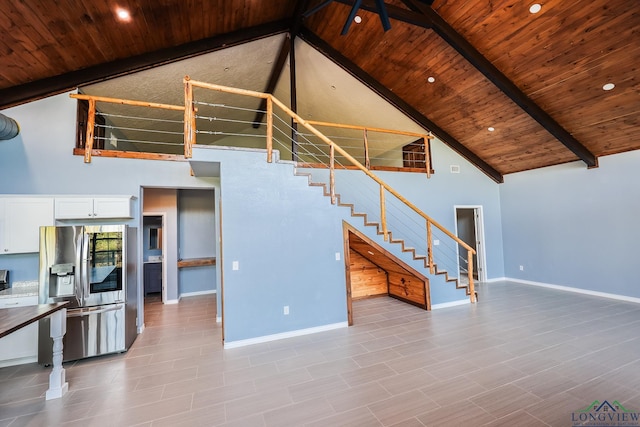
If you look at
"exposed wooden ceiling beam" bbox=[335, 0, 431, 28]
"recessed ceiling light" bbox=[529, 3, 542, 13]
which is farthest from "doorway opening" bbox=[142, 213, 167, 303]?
"recessed ceiling light" bbox=[529, 3, 542, 13]

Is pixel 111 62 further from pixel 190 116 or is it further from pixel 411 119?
pixel 411 119

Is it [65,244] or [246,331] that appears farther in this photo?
[246,331]

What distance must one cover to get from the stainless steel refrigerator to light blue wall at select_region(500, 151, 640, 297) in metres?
8.22

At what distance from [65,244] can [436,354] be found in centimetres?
466

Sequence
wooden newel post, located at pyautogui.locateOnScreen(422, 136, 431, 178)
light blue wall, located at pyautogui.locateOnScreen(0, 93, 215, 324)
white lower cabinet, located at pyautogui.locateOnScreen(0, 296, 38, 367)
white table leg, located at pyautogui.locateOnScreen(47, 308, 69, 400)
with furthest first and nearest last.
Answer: wooden newel post, located at pyautogui.locateOnScreen(422, 136, 431, 178) → light blue wall, located at pyautogui.locateOnScreen(0, 93, 215, 324) → white lower cabinet, located at pyautogui.locateOnScreen(0, 296, 38, 367) → white table leg, located at pyautogui.locateOnScreen(47, 308, 69, 400)

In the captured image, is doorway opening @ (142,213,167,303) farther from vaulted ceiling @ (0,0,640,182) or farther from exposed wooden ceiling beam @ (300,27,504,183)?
exposed wooden ceiling beam @ (300,27,504,183)

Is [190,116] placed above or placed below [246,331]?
above

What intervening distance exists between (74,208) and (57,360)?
196cm

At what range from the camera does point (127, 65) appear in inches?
165

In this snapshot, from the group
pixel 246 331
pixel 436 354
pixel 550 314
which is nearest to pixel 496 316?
pixel 550 314

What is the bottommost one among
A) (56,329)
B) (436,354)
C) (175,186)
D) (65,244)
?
(436,354)

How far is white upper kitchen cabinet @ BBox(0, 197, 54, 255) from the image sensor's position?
339 cm

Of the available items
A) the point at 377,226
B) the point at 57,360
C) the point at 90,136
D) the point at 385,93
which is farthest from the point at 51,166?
the point at 385,93

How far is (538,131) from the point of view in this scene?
17.6ft
